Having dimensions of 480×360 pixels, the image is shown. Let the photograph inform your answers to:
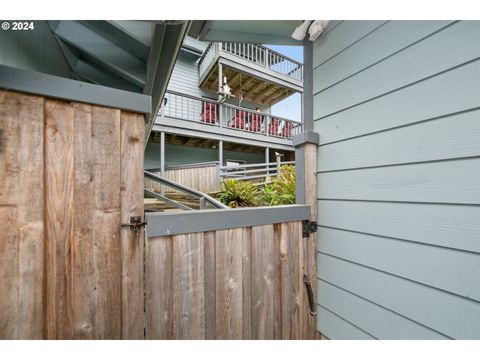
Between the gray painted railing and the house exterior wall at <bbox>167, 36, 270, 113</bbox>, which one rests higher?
the house exterior wall at <bbox>167, 36, 270, 113</bbox>

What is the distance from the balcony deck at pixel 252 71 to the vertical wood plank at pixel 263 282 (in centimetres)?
747

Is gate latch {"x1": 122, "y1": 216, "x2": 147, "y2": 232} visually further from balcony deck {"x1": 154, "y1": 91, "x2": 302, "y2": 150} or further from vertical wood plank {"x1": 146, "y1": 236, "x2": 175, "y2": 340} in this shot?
balcony deck {"x1": 154, "y1": 91, "x2": 302, "y2": 150}

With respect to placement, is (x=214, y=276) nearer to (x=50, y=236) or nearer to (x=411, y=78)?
(x=50, y=236)

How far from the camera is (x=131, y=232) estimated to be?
0.80m

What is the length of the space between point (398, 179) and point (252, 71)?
320 inches

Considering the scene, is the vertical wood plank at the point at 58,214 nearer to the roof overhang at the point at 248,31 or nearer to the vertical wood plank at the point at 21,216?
the vertical wood plank at the point at 21,216

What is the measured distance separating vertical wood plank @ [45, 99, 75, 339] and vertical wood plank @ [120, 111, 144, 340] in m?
0.16

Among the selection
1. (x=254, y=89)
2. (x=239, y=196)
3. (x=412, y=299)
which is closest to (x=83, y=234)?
(x=412, y=299)

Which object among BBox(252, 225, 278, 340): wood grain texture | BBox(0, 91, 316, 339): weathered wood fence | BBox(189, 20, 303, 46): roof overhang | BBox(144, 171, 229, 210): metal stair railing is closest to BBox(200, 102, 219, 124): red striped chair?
BBox(144, 171, 229, 210): metal stair railing

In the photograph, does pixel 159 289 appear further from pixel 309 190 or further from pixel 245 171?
pixel 245 171

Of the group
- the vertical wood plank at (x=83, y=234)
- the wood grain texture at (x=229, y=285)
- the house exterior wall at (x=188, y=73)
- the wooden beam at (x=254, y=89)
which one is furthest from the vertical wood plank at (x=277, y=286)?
the wooden beam at (x=254, y=89)

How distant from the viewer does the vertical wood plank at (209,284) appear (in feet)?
3.21

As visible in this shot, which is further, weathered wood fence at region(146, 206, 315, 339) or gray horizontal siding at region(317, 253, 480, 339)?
weathered wood fence at region(146, 206, 315, 339)

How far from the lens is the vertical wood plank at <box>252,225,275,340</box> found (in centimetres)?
111
